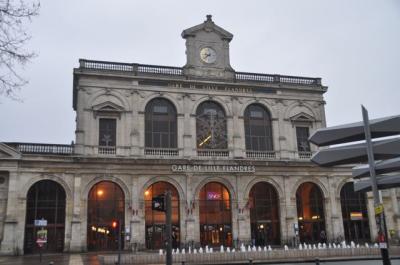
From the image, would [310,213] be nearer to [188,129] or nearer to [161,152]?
[188,129]

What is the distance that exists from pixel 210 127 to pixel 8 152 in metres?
18.7

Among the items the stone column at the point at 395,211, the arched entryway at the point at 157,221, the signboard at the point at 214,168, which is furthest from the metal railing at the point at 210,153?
the stone column at the point at 395,211

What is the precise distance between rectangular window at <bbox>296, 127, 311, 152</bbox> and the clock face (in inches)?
467

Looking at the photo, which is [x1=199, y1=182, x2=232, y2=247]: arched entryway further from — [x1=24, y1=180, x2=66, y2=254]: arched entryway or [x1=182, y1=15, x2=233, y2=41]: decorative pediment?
[x1=182, y1=15, x2=233, y2=41]: decorative pediment

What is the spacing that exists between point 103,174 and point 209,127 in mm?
11523

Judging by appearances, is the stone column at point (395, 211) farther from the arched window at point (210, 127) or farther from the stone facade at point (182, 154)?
the arched window at point (210, 127)

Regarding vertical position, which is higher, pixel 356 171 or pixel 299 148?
pixel 299 148

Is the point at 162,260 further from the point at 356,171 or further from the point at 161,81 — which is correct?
the point at 161,81

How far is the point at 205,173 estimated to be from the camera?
40344mm

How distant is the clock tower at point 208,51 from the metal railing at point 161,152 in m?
8.14

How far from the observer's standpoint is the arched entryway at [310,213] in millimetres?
42344

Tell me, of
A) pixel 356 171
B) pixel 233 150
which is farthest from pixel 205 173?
pixel 356 171

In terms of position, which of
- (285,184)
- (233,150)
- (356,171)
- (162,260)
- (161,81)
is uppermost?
(161,81)

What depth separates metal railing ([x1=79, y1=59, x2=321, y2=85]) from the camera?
4091 centimetres
